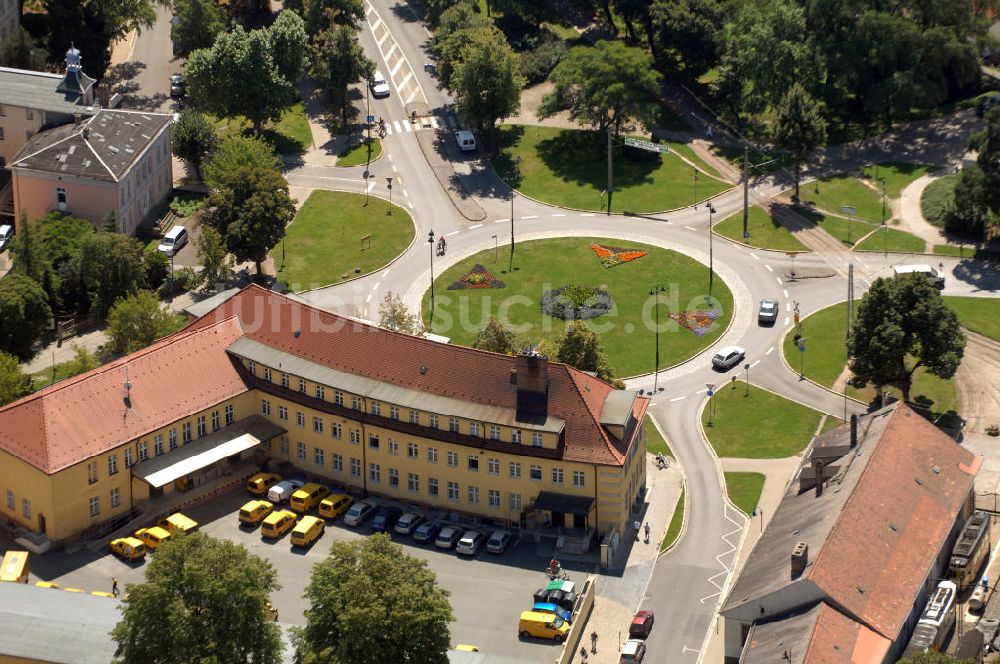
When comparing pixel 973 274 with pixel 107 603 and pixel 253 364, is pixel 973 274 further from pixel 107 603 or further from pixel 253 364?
pixel 107 603

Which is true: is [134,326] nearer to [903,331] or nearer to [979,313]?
[903,331]

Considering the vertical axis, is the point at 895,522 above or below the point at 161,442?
above

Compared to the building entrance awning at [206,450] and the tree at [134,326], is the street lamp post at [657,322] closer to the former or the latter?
the building entrance awning at [206,450]

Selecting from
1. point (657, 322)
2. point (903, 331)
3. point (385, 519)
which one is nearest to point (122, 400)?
point (385, 519)

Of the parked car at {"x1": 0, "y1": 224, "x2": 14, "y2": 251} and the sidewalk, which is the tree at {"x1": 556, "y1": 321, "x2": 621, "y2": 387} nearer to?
the sidewalk

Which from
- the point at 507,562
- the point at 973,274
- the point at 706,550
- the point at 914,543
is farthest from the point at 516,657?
the point at 973,274

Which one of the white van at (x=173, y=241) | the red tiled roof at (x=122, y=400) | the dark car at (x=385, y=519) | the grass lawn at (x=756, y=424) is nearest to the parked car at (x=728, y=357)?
the grass lawn at (x=756, y=424)
